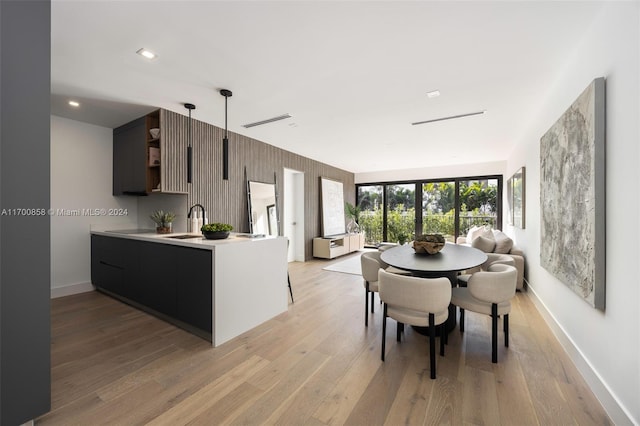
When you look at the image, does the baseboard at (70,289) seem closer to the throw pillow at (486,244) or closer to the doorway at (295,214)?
the doorway at (295,214)

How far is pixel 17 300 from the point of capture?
1378 millimetres

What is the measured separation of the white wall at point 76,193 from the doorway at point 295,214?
3.23 meters

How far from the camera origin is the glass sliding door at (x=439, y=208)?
752 centimetres

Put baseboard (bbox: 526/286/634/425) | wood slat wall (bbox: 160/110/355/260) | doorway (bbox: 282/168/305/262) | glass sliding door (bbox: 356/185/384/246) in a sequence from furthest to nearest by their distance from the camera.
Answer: glass sliding door (bbox: 356/185/384/246) → doorway (bbox: 282/168/305/262) → wood slat wall (bbox: 160/110/355/260) → baseboard (bbox: 526/286/634/425)

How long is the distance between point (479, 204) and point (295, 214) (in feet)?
16.6

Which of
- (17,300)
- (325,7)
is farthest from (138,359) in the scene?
(325,7)

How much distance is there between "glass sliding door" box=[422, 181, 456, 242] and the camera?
7.52m

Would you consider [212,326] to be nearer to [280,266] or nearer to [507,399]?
[280,266]

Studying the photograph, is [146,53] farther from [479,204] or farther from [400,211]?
[479,204]

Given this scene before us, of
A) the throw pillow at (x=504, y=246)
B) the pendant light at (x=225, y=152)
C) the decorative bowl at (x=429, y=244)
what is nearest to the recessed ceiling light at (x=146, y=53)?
the pendant light at (x=225, y=152)

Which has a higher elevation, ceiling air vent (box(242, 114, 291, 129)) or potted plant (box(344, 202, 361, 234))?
ceiling air vent (box(242, 114, 291, 129))

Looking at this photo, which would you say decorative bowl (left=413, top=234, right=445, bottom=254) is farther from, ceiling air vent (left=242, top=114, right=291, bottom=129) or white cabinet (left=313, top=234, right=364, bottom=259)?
white cabinet (left=313, top=234, right=364, bottom=259)

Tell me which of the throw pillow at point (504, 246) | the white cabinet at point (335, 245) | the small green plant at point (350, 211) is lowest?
the white cabinet at point (335, 245)

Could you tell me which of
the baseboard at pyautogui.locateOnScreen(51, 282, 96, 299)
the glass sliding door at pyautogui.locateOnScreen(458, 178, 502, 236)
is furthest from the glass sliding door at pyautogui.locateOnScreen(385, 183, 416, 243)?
the baseboard at pyautogui.locateOnScreen(51, 282, 96, 299)
